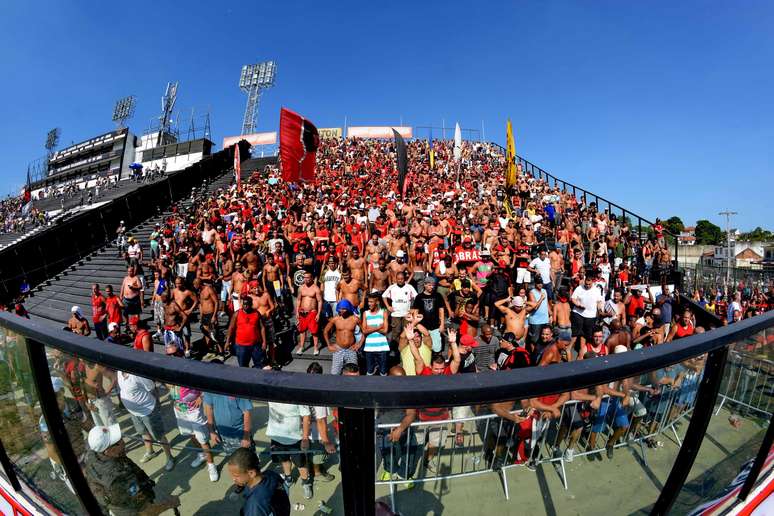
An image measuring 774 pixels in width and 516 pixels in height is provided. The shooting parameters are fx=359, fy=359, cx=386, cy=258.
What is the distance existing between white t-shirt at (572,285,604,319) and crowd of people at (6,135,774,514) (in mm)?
22

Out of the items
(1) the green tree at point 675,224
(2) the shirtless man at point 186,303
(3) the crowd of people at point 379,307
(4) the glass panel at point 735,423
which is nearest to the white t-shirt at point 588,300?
(3) the crowd of people at point 379,307

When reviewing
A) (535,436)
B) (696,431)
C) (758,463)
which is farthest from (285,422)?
(758,463)

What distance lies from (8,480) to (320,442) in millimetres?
1773

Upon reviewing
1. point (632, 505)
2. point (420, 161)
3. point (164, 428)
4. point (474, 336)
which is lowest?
point (474, 336)

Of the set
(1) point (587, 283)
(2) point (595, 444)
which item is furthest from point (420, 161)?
(2) point (595, 444)

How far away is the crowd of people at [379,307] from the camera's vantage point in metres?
1.29

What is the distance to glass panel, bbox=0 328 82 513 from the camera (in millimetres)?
1527

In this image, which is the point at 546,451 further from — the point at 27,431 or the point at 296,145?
the point at 296,145

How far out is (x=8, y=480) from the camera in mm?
1723

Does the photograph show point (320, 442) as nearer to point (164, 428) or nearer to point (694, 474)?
→ point (164, 428)

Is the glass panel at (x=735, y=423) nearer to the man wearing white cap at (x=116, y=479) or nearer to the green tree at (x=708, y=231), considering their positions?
the man wearing white cap at (x=116, y=479)

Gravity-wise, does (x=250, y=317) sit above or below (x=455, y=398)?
below

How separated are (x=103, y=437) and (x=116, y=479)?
0.17 meters

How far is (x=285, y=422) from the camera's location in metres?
1.14
